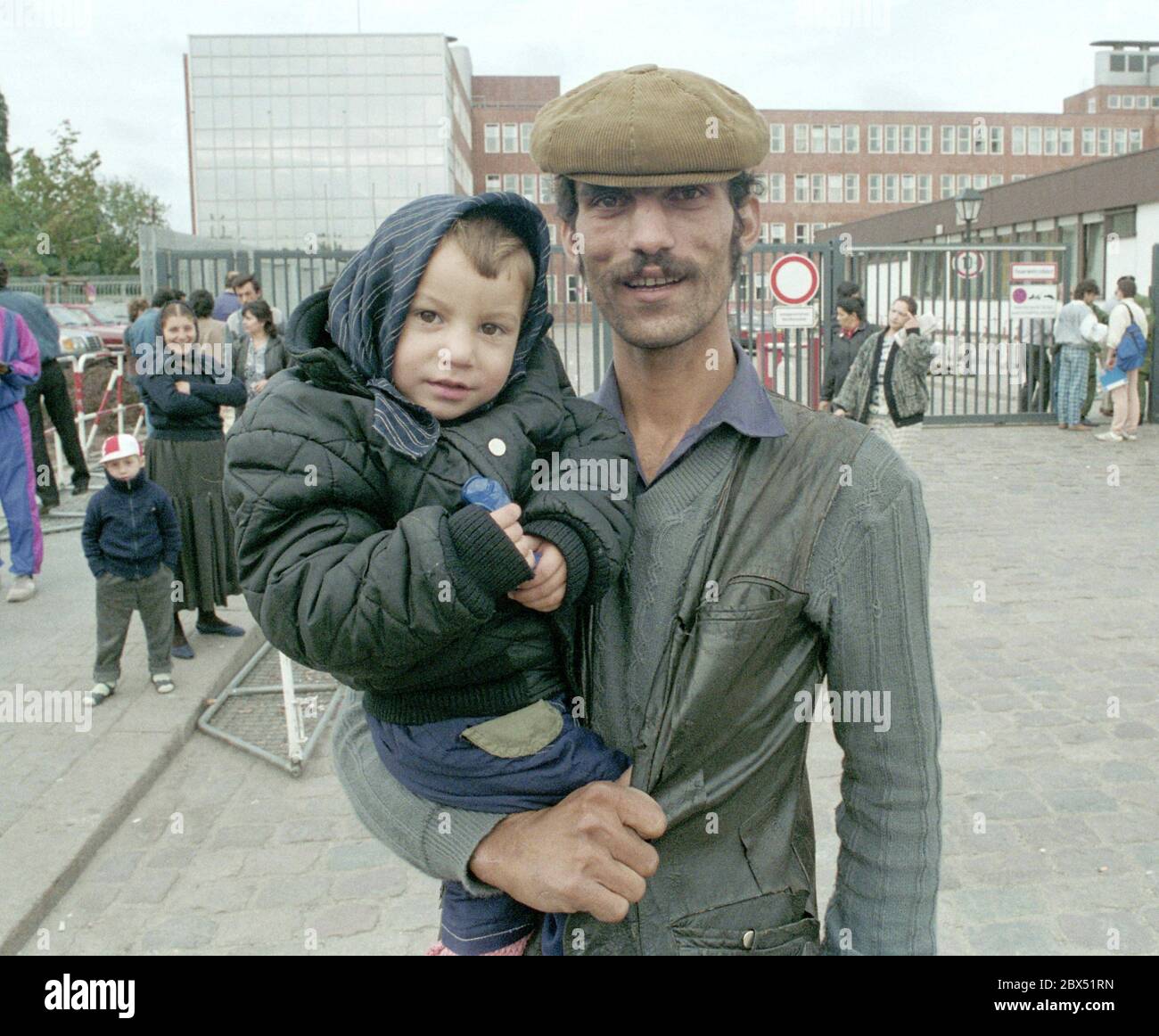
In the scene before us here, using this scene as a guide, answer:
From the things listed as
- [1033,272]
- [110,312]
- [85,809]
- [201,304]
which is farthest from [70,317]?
[85,809]

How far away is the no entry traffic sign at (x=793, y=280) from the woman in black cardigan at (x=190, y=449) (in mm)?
8693

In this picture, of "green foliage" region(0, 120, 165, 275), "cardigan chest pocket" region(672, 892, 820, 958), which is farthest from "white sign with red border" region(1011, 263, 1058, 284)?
"green foliage" region(0, 120, 165, 275)

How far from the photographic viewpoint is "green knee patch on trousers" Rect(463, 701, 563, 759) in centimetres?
168

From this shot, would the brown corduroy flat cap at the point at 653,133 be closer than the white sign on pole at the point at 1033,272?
Yes

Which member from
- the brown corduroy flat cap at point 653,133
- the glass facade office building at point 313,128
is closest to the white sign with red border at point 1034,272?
the brown corduroy flat cap at point 653,133

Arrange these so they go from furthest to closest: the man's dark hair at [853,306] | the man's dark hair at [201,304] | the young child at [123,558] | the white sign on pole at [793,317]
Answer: the white sign on pole at [793,317] → the man's dark hair at [853,306] → the man's dark hair at [201,304] → the young child at [123,558]

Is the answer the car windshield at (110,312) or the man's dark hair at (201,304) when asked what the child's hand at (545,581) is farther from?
the car windshield at (110,312)

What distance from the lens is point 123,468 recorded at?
612cm

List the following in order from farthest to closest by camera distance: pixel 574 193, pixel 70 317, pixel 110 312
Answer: pixel 110 312
pixel 70 317
pixel 574 193

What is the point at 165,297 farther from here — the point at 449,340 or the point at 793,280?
the point at 793,280

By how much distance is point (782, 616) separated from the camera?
1.66 meters

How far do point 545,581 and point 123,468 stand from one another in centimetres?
514

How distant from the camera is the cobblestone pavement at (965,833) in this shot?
407cm

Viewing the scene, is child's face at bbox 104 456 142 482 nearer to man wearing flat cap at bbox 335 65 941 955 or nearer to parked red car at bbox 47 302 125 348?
man wearing flat cap at bbox 335 65 941 955
